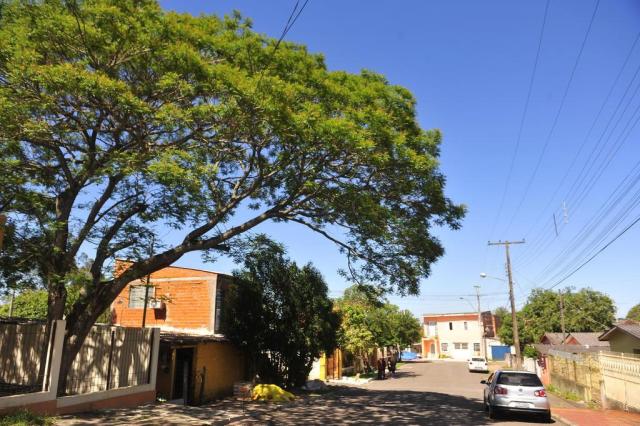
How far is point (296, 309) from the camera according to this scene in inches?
947

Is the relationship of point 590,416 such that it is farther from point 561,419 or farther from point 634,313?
point 634,313

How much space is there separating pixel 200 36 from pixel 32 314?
38.8 m

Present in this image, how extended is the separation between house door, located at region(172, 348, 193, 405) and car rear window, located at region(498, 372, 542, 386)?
12.0 m

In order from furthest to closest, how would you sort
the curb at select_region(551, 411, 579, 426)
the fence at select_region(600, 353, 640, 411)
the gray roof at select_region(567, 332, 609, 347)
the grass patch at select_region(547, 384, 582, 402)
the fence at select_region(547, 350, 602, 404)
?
the gray roof at select_region(567, 332, 609, 347), the grass patch at select_region(547, 384, 582, 402), the fence at select_region(547, 350, 602, 404), the fence at select_region(600, 353, 640, 411), the curb at select_region(551, 411, 579, 426)

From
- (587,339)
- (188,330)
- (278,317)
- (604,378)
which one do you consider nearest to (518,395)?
(604,378)

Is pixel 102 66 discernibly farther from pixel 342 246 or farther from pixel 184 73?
pixel 342 246

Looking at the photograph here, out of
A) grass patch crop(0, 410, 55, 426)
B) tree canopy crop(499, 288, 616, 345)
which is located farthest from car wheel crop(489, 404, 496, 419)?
tree canopy crop(499, 288, 616, 345)

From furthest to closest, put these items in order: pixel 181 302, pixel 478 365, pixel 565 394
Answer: pixel 478 365, pixel 181 302, pixel 565 394

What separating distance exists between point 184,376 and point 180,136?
36.7 ft

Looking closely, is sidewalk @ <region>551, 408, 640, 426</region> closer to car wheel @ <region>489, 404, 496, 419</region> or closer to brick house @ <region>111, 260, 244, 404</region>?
car wheel @ <region>489, 404, 496, 419</region>

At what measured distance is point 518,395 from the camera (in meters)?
14.7

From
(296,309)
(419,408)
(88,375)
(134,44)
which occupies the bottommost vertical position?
(419,408)

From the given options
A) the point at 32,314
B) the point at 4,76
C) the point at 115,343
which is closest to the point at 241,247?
the point at 115,343

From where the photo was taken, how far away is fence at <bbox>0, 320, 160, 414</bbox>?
39.9 feet
